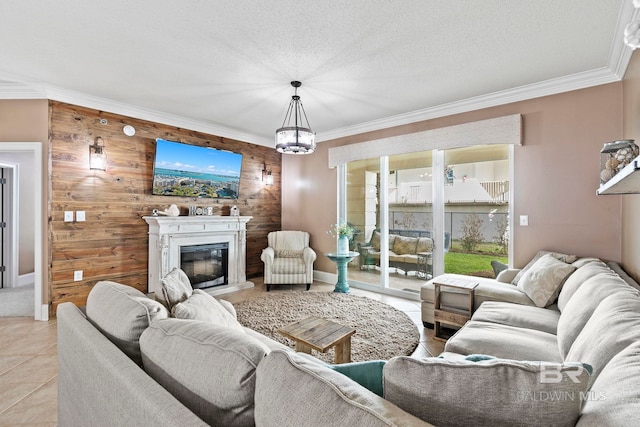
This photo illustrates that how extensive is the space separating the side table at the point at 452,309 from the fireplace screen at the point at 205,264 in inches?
126

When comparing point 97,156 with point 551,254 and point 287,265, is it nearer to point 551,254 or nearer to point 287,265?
point 287,265

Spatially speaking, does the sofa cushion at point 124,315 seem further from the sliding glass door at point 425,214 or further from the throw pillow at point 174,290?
the sliding glass door at point 425,214

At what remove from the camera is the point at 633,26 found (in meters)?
0.85

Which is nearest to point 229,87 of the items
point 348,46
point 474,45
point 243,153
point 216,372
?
point 348,46

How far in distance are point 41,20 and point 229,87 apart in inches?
59.8

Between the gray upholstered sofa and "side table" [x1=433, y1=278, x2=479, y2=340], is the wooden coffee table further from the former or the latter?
"side table" [x1=433, y1=278, x2=479, y2=340]

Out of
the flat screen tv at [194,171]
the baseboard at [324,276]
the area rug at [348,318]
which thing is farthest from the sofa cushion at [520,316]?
the flat screen tv at [194,171]

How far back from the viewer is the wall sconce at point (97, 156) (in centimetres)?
359

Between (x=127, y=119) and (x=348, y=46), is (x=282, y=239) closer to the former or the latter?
(x=127, y=119)

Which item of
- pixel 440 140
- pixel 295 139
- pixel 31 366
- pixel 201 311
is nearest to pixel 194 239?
pixel 31 366

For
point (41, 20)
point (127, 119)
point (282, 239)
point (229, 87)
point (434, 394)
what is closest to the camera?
point (434, 394)

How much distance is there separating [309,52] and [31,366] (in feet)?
11.2

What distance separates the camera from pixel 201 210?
4.55 m

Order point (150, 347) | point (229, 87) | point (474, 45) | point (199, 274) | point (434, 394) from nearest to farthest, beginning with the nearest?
1. point (434, 394)
2. point (150, 347)
3. point (474, 45)
4. point (229, 87)
5. point (199, 274)
